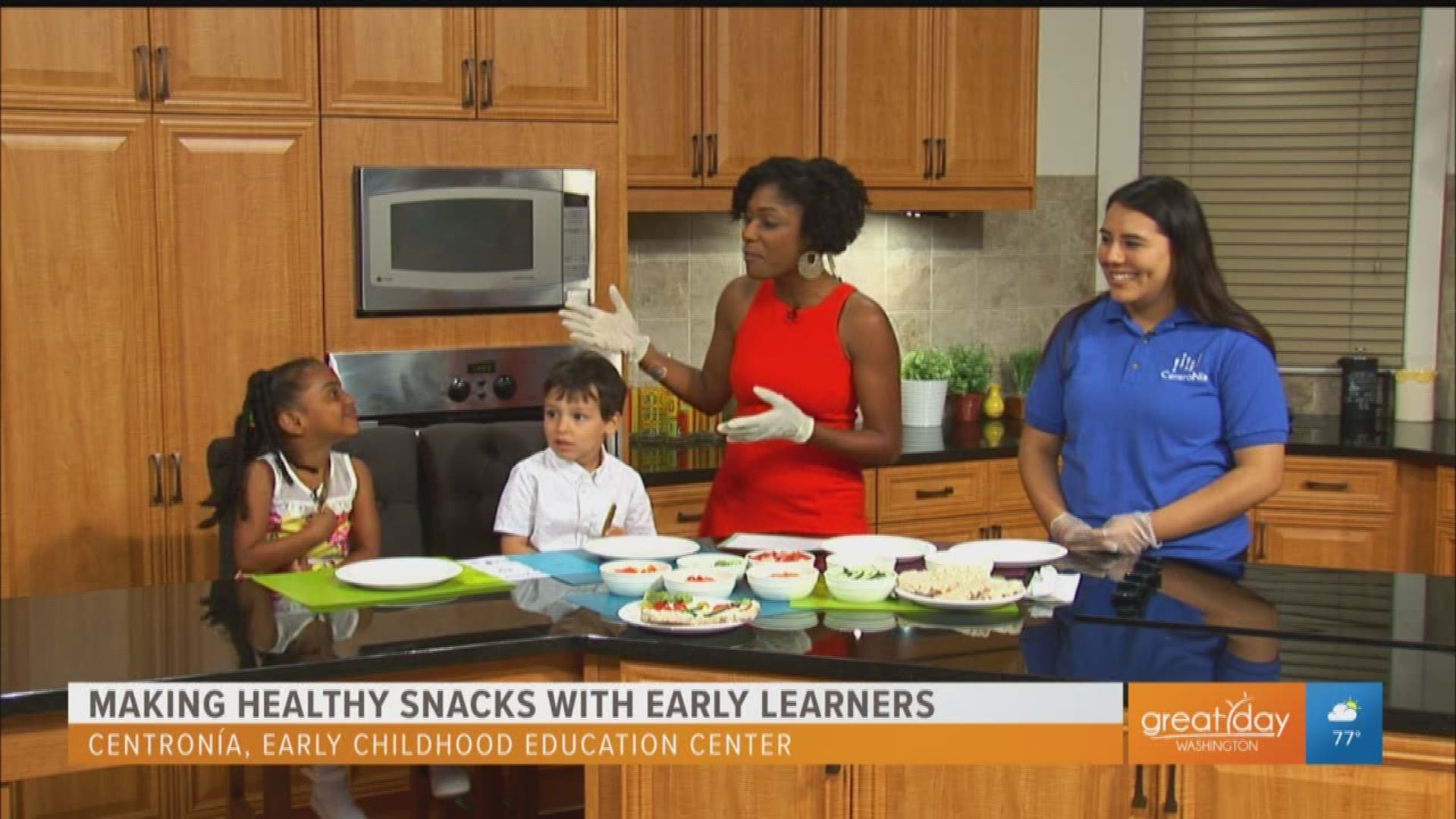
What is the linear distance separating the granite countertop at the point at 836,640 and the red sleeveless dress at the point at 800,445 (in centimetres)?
77

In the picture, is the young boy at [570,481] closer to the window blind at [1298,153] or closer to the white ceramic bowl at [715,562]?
the white ceramic bowl at [715,562]

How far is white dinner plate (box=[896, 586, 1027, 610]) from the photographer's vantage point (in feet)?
8.46

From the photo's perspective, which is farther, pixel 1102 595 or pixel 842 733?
pixel 1102 595

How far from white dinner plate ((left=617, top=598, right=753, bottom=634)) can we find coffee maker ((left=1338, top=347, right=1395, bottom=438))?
3192 millimetres

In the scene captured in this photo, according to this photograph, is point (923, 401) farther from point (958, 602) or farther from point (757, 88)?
point (958, 602)

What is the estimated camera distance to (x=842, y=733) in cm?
237

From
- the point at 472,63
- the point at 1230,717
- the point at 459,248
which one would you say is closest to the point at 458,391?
the point at 459,248

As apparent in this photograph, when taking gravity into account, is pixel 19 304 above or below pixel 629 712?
above

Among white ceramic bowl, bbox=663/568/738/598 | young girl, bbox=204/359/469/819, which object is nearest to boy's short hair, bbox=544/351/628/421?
young girl, bbox=204/359/469/819

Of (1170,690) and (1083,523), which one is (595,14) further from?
(1170,690)

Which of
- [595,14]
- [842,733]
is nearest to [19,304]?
[595,14]

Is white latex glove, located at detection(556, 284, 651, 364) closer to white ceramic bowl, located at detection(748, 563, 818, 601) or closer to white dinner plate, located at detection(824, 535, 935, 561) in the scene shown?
white dinner plate, located at detection(824, 535, 935, 561)

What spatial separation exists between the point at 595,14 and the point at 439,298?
780 millimetres

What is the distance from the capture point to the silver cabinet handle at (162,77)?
3611mm
